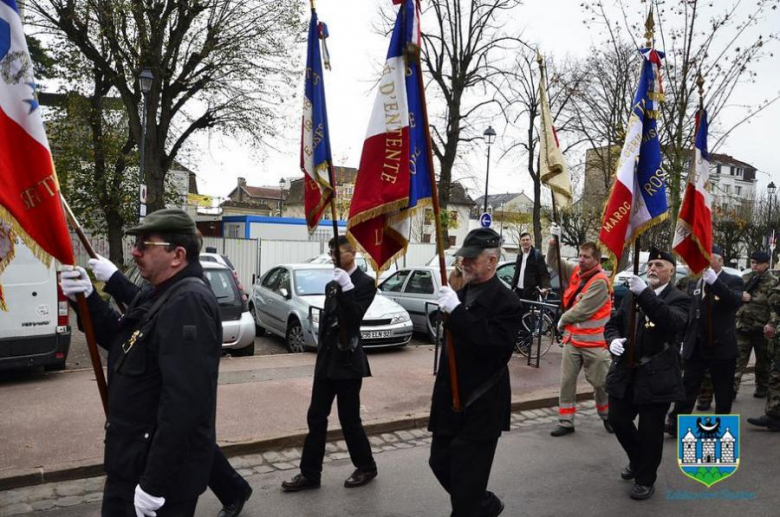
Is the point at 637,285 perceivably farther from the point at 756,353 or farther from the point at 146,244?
the point at 756,353

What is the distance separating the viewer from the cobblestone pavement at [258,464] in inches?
181

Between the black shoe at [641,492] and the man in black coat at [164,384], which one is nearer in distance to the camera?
the man in black coat at [164,384]

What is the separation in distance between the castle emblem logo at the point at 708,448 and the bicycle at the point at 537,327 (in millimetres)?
4108

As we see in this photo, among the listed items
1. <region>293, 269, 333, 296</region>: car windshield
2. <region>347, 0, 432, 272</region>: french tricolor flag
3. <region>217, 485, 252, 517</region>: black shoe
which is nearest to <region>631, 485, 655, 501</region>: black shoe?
<region>347, 0, 432, 272</region>: french tricolor flag

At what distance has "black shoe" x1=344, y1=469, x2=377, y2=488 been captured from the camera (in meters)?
4.94

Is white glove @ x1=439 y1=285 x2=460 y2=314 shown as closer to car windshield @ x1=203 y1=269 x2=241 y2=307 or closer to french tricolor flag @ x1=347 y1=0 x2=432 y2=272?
french tricolor flag @ x1=347 y1=0 x2=432 y2=272

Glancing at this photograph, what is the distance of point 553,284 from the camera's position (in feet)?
47.3

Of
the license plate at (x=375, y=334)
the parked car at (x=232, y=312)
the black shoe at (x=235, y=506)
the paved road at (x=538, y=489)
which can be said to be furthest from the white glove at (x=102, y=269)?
the license plate at (x=375, y=334)

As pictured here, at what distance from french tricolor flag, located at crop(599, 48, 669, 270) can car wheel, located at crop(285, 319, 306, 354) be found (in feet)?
22.0

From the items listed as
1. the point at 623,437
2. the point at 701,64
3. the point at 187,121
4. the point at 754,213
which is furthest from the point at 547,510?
the point at 754,213

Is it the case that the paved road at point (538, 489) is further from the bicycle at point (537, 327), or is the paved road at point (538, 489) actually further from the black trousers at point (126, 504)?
the bicycle at point (537, 327)

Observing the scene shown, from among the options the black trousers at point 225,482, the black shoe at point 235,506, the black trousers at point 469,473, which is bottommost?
the black shoe at point 235,506

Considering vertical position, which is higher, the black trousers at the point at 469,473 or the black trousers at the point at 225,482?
the black trousers at the point at 469,473

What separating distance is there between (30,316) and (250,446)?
3.65 m
